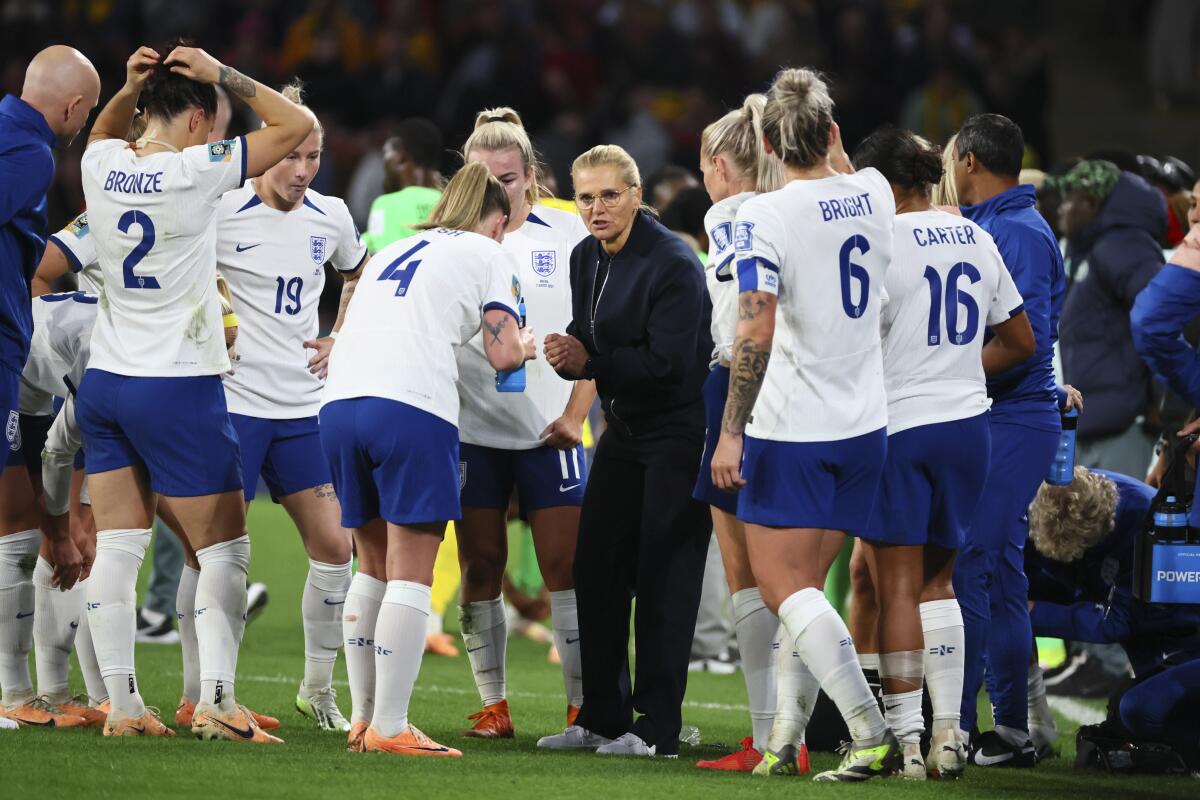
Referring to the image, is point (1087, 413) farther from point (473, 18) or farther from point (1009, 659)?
point (473, 18)

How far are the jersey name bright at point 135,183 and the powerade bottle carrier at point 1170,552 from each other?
3450 mm

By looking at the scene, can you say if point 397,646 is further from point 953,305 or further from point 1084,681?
point 1084,681

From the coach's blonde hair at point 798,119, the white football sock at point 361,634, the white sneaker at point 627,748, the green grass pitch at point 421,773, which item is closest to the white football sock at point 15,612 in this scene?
the green grass pitch at point 421,773

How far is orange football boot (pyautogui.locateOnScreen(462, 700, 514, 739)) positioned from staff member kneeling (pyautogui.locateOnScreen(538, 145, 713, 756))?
351mm

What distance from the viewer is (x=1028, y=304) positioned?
6.12 m

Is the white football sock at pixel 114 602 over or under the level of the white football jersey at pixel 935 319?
under

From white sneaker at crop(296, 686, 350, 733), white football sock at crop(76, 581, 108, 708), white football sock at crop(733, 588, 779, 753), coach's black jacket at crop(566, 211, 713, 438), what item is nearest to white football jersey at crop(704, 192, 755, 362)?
coach's black jacket at crop(566, 211, 713, 438)

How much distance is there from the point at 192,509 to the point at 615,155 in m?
1.94

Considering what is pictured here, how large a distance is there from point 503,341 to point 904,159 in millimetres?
1504

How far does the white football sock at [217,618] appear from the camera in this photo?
5.80m

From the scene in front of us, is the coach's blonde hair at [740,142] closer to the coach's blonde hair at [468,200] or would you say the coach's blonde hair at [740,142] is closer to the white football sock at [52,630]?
the coach's blonde hair at [468,200]

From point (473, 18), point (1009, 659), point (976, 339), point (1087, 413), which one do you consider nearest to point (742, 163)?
point (976, 339)

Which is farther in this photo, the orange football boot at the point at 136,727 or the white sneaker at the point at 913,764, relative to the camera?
the orange football boot at the point at 136,727

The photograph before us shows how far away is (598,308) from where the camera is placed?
240 inches
